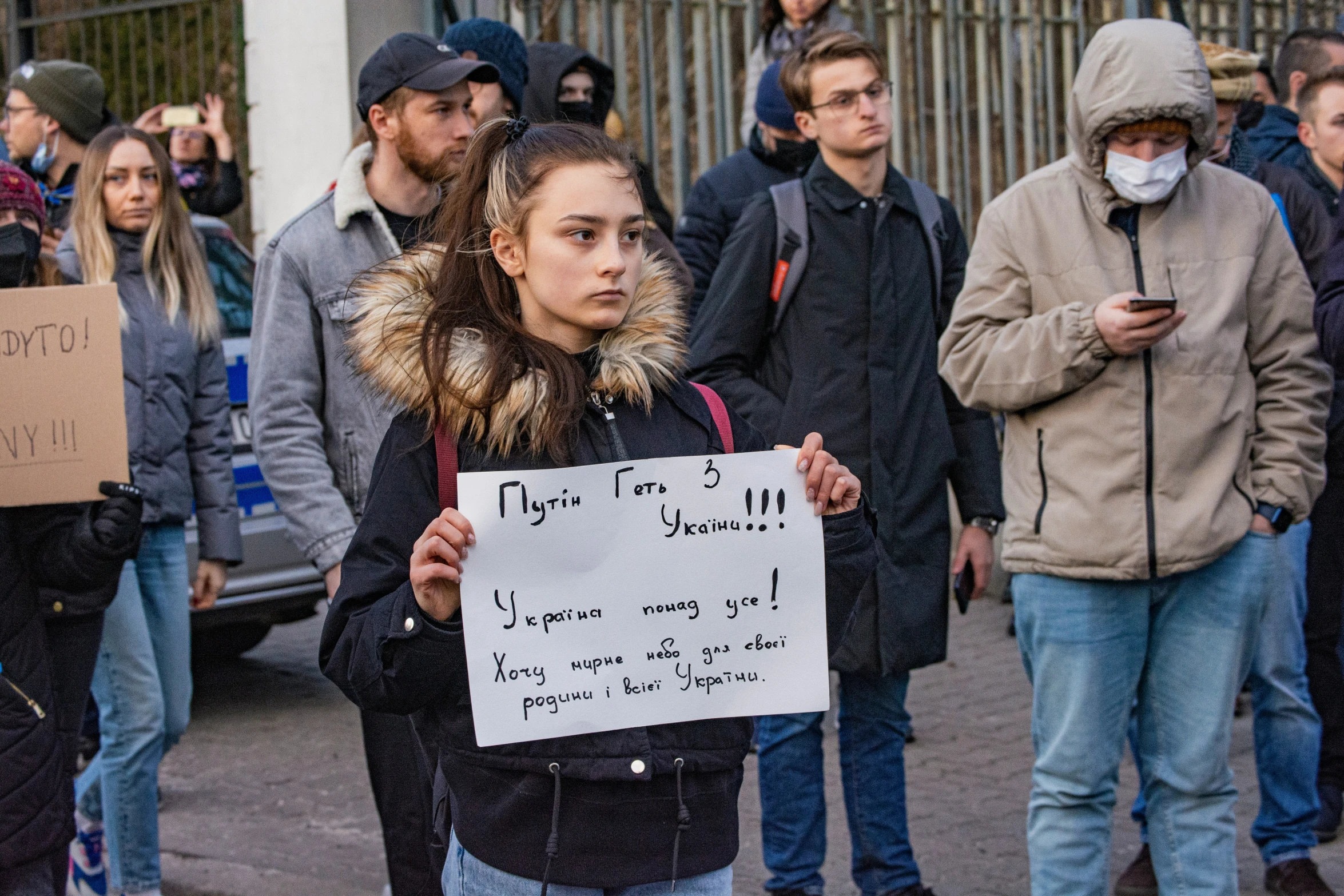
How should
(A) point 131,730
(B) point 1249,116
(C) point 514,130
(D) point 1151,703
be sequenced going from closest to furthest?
(C) point 514,130 → (D) point 1151,703 → (A) point 131,730 → (B) point 1249,116

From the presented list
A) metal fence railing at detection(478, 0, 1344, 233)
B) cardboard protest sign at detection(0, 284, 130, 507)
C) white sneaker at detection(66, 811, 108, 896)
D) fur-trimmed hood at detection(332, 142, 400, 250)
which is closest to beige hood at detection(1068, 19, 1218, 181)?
fur-trimmed hood at detection(332, 142, 400, 250)

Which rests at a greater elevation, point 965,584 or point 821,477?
point 821,477

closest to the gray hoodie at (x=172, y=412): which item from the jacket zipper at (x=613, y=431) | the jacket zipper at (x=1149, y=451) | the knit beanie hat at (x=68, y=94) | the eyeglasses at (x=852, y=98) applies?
the knit beanie hat at (x=68, y=94)

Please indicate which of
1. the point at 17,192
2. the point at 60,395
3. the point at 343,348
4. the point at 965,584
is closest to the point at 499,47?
the point at 343,348

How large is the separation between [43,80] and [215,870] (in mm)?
3123

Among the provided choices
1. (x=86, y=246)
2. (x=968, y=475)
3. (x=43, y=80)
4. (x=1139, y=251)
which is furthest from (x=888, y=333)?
(x=43, y=80)

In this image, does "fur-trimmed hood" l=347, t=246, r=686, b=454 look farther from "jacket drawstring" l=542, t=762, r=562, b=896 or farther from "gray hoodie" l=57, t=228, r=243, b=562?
"gray hoodie" l=57, t=228, r=243, b=562

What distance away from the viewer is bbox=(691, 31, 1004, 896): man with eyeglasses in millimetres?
4262

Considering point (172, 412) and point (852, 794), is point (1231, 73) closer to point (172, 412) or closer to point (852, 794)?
point (852, 794)

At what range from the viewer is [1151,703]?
3.67 m

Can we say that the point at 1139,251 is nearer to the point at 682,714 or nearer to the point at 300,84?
the point at 682,714

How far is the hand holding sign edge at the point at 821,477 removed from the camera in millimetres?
2434

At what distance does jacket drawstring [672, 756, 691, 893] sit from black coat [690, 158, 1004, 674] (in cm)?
182

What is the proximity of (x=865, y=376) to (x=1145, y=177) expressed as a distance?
0.99 metres
